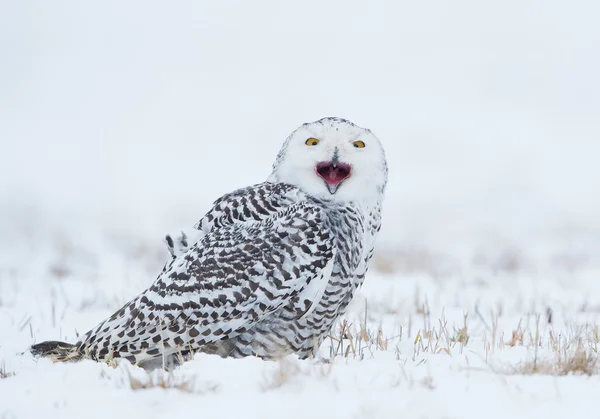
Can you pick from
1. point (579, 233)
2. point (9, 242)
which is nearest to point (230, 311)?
point (9, 242)

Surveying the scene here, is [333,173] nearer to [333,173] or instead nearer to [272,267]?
[333,173]

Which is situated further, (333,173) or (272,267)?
(333,173)

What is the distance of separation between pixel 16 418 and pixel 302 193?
2.40 m

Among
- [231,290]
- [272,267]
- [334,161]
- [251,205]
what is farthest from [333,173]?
[231,290]

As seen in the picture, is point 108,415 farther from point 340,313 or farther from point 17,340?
point 17,340

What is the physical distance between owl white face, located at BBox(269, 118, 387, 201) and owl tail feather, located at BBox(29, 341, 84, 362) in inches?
70.9

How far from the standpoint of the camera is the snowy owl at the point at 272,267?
15.4 ft

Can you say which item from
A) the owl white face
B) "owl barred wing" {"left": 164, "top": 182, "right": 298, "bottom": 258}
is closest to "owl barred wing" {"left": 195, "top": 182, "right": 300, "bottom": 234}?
"owl barred wing" {"left": 164, "top": 182, "right": 298, "bottom": 258}

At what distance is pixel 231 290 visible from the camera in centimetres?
469

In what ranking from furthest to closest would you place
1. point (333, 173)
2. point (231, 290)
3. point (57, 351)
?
point (333, 173), point (57, 351), point (231, 290)

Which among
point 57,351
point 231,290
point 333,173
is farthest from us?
point 333,173

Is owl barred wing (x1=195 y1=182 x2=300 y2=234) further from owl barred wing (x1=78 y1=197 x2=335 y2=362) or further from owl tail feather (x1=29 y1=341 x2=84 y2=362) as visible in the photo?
owl tail feather (x1=29 y1=341 x2=84 y2=362)

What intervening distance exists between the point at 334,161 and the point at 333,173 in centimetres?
11

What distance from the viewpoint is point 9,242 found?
16.5 meters
